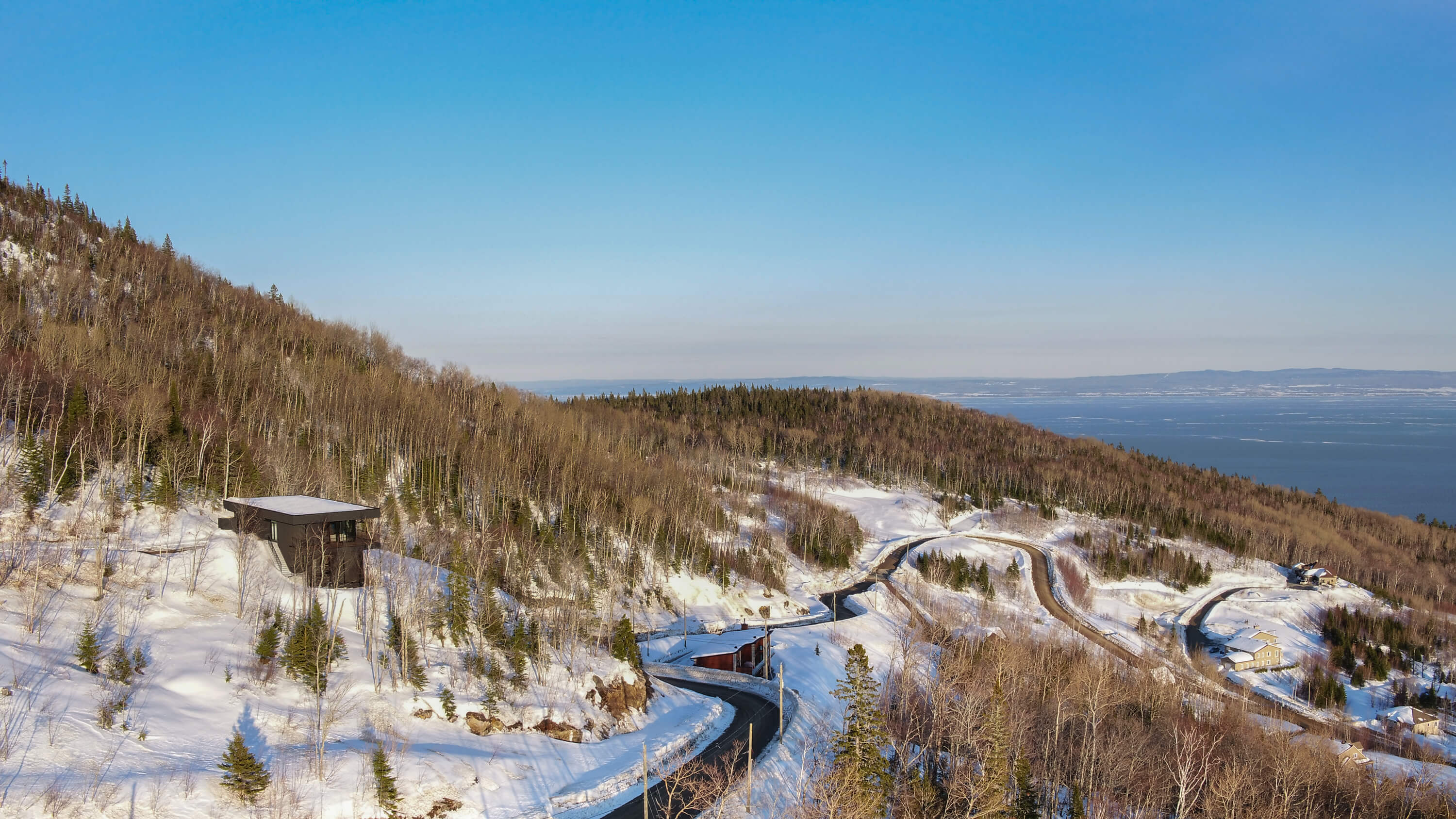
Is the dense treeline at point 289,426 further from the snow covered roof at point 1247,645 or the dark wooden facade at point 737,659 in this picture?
the snow covered roof at point 1247,645

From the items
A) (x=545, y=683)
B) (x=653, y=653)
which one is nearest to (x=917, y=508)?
(x=653, y=653)

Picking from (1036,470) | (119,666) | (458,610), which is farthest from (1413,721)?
(119,666)

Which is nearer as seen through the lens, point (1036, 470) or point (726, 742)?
point (726, 742)

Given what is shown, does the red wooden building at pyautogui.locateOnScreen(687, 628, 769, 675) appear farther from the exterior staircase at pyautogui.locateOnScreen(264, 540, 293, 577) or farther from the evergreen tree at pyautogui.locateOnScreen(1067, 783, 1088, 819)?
the exterior staircase at pyautogui.locateOnScreen(264, 540, 293, 577)

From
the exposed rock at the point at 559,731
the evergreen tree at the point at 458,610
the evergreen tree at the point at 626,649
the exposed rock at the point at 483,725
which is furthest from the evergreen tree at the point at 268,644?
the evergreen tree at the point at 626,649

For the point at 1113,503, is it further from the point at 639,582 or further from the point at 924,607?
the point at 639,582

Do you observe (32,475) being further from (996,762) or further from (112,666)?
(996,762)
